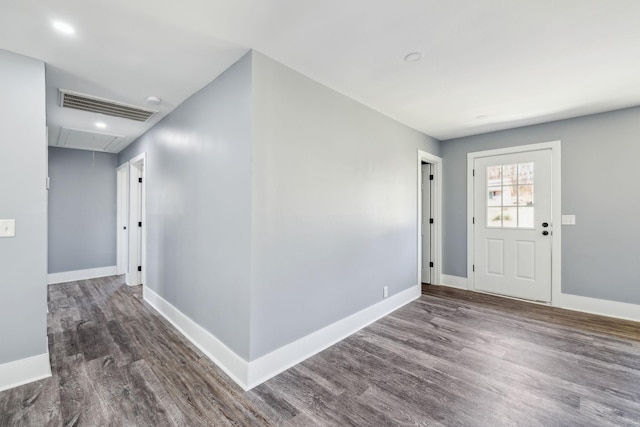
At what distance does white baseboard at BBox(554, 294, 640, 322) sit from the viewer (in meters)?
3.26

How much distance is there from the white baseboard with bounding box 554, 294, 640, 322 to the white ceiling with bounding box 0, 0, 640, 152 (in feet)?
7.71

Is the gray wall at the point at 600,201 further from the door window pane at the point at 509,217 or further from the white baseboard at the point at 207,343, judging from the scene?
the white baseboard at the point at 207,343

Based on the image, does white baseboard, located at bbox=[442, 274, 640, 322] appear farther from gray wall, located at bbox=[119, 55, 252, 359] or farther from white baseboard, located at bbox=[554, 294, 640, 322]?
gray wall, located at bbox=[119, 55, 252, 359]

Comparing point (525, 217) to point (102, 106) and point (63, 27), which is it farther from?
point (102, 106)

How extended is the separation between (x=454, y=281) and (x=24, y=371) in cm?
515

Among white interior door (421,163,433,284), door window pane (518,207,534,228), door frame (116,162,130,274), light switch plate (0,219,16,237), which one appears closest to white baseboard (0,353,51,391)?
light switch plate (0,219,16,237)

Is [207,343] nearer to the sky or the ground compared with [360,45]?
nearer to the ground

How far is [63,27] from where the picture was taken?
6.01 ft

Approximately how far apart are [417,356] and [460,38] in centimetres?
257

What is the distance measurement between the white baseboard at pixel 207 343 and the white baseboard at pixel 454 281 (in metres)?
3.76

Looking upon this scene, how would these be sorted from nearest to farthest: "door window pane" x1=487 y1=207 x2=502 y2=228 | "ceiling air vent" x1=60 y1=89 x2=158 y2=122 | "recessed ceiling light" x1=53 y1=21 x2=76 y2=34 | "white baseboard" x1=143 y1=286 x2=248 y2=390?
"recessed ceiling light" x1=53 y1=21 x2=76 y2=34 → "white baseboard" x1=143 y1=286 x2=248 y2=390 → "ceiling air vent" x1=60 y1=89 x2=158 y2=122 → "door window pane" x1=487 y1=207 x2=502 y2=228

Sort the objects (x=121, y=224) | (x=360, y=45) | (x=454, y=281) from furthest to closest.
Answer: (x=121, y=224) → (x=454, y=281) → (x=360, y=45)

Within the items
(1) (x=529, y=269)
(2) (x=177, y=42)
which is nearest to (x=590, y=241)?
(1) (x=529, y=269)

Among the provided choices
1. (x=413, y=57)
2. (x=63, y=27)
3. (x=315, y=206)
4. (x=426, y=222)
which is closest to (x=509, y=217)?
(x=426, y=222)
